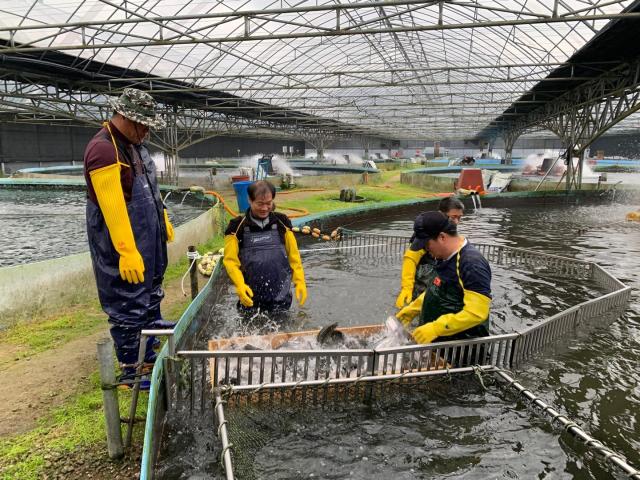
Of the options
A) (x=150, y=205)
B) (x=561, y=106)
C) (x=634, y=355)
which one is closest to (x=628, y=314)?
(x=634, y=355)

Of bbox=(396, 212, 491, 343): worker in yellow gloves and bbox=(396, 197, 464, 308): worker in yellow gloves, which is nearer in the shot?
bbox=(396, 212, 491, 343): worker in yellow gloves

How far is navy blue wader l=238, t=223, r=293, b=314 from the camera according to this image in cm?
358

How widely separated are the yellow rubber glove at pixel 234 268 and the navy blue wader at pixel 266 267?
0.08m

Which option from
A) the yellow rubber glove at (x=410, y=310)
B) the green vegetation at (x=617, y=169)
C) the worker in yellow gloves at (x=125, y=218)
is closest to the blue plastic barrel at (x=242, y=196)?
the yellow rubber glove at (x=410, y=310)

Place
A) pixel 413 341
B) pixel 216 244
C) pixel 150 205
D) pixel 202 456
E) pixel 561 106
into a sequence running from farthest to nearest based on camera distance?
pixel 561 106, pixel 216 244, pixel 413 341, pixel 150 205, pixel 202 456

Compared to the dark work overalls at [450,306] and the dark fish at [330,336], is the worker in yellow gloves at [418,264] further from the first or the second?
the dark fish at [330,336]

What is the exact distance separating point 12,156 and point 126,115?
29624mm

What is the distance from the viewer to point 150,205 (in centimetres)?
285

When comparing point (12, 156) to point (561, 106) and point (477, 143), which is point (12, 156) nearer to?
point (561, 106)

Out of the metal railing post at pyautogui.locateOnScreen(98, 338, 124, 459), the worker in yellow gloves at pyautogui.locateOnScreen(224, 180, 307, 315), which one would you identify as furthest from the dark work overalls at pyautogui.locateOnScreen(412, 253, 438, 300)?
the metal railing post at pyautogui.locateOnScreen(98, 338, 124, 459)

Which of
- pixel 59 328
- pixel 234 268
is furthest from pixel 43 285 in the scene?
pixel 234 268

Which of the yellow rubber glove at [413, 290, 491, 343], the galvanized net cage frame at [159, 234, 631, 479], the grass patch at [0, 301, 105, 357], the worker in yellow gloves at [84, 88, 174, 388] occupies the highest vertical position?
the worker in yellow gloves at [84, 88, 174, 388]

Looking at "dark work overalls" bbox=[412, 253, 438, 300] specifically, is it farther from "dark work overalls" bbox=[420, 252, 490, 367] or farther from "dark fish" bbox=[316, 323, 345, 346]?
"dark fish" bbox=[316, 323, 345, 346]

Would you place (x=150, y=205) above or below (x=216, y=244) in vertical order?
above
